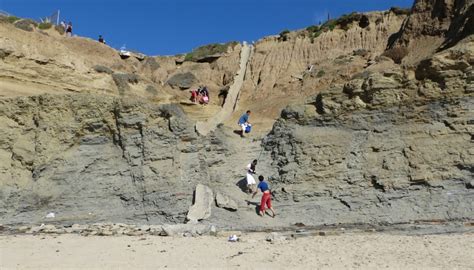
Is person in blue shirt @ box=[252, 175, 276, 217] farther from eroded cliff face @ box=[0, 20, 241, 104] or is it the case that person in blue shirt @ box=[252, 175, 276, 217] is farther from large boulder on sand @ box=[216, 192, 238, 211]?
eroded cliff face @ box=[0, 20, 241, 104]

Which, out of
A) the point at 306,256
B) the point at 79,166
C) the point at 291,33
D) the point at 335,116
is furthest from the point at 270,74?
the point at 306,256

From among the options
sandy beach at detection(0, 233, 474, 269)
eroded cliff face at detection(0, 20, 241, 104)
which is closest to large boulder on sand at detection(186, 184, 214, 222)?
sandy beach at detection(0, 233, 474, 269)

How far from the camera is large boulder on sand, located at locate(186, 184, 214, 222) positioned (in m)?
15.7

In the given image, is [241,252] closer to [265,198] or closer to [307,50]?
[265,198]

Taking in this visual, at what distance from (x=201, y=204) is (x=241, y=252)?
4306 mm

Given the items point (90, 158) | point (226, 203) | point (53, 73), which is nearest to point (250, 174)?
point (226, 203)

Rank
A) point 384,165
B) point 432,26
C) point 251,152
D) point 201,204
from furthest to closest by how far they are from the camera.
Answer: point 432,26 → point 251,152 → point 201,204 → point 384,165

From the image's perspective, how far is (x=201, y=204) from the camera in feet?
53.0

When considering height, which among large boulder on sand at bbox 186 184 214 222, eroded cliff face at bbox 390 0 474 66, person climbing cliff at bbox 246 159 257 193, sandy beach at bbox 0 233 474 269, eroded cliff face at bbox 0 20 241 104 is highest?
eroded cliff face at bbox 390 0 474 66

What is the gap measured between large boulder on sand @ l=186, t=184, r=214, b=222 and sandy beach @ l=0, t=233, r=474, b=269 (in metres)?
1.75

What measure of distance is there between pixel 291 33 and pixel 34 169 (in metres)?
22.6

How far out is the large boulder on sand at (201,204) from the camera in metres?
15.7

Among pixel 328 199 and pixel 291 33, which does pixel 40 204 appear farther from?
pixel 291 33

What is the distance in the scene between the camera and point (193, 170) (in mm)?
17844
